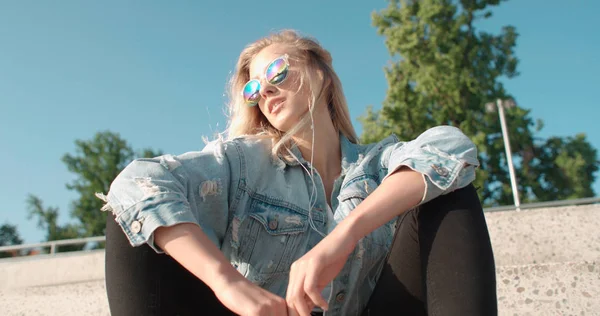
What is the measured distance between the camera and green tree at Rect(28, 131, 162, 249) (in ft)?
80.5

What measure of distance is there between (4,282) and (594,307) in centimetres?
322

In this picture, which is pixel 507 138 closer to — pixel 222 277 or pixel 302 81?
pixel 302 81

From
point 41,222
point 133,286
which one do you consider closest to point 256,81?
point 133,286

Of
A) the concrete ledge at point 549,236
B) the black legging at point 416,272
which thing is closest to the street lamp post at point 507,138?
the concrete ledge at point 549,236

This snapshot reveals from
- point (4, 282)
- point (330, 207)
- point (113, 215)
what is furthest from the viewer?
point (4, 282)

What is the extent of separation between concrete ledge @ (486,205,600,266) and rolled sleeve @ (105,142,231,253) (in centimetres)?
165

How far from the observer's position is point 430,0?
49.4 feet

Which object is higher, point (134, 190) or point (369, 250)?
point (134, 190)

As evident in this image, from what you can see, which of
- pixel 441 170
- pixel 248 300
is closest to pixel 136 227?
pixel 248 300

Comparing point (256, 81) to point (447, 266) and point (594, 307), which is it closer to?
point (447, 266)

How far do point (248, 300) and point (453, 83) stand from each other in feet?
46.8

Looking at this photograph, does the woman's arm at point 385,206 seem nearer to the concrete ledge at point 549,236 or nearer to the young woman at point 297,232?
the young woman at point 297,232

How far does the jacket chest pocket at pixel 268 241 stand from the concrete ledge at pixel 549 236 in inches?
55.3

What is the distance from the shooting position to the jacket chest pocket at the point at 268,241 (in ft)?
5.52
